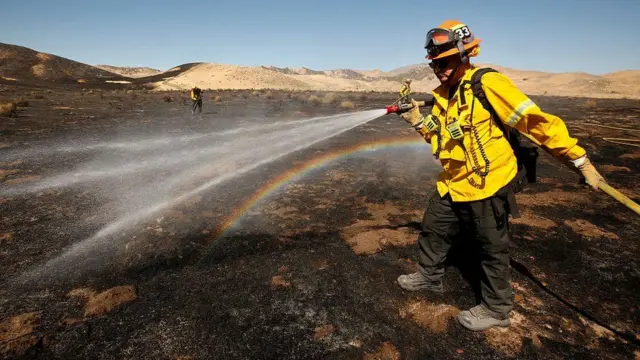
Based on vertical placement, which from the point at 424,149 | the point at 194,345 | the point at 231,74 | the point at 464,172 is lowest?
the point at 194,345

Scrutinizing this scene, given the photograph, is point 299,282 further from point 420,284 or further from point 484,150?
point 484,150

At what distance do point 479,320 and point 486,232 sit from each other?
794 millimetres

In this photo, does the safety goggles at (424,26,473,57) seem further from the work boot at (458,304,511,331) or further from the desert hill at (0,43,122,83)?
the desert hill at (0,43,122,83)

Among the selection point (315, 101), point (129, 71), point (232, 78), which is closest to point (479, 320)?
point (315, 101)

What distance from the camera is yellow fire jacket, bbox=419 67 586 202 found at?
2.24 metres

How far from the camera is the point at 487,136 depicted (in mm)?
2479

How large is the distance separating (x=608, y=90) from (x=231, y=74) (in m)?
75.7

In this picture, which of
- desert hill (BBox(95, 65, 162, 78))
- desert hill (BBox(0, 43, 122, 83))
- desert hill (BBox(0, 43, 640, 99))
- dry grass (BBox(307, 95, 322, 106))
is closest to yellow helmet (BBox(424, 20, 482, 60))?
dry grass (BBox(307, 95, 322, 106))

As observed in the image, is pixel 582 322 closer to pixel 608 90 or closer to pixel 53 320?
pixel 53 320

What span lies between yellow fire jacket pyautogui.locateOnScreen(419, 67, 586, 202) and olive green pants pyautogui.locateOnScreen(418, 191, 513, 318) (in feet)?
0.43

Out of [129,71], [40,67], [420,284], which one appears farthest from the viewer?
[129,71]

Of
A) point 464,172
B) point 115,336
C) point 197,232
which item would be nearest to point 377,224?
point 464,172

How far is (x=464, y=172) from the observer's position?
8.63 feet

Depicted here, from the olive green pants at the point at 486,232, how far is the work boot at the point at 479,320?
5cm
